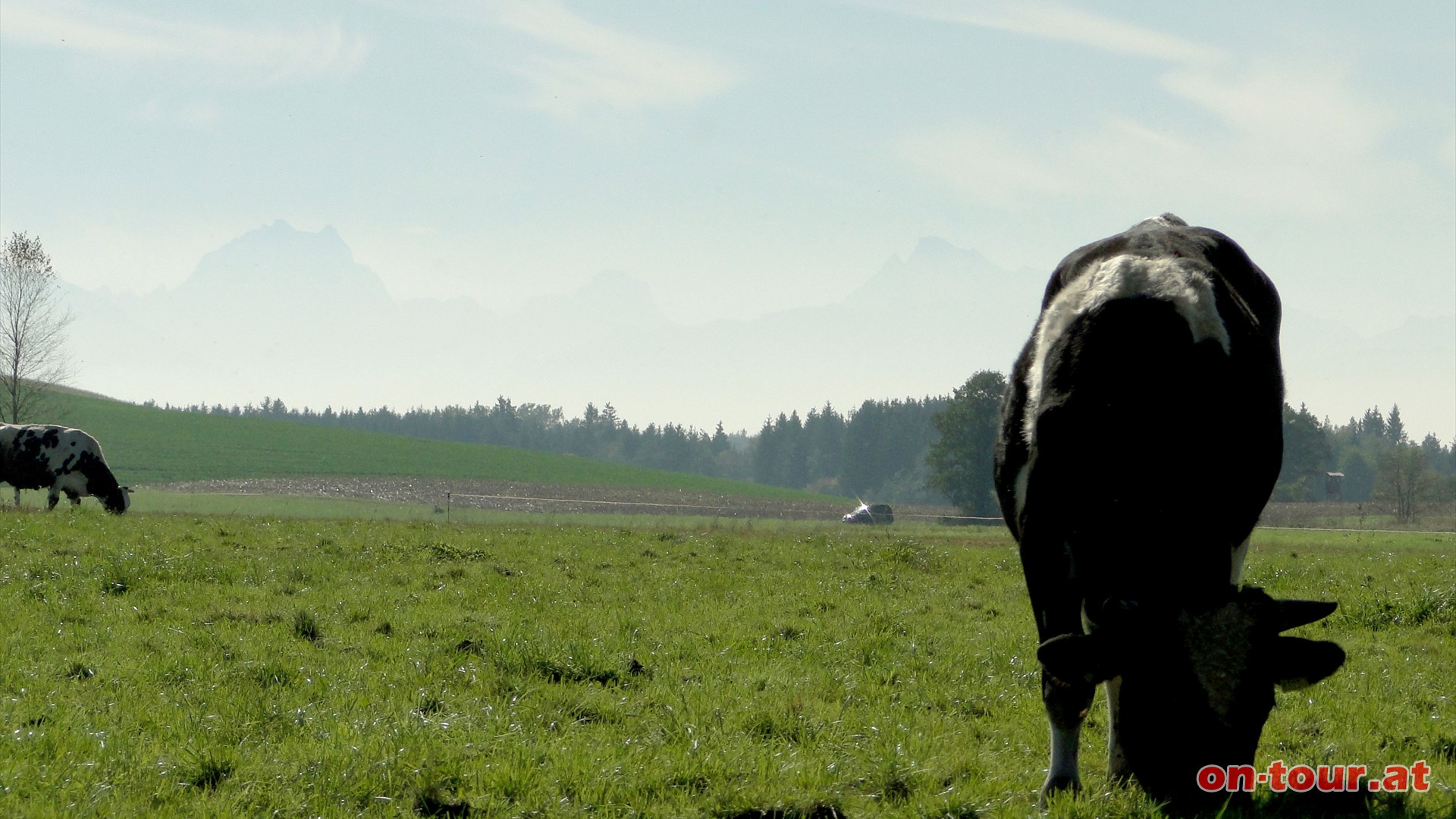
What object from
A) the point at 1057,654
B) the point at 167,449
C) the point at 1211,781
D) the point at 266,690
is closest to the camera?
the point at 1057,654

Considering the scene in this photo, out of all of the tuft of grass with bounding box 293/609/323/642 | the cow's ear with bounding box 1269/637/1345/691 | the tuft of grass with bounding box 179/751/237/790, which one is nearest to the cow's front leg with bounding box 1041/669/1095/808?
the cow's ear with bounding box 1269/637/1345/691

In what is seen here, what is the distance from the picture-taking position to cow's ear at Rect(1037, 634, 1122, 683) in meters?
4.46

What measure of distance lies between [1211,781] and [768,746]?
8.34ft

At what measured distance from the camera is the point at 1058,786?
5723 mm

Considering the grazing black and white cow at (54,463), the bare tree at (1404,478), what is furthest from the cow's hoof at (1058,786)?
the bare tree at (1404,478)

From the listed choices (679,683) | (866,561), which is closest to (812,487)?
(866,561)

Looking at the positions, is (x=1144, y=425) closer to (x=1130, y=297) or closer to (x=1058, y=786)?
(x=1130, y=297)

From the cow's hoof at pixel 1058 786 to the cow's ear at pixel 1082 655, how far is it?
134 cm

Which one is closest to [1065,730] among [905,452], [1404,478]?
[1404,478]

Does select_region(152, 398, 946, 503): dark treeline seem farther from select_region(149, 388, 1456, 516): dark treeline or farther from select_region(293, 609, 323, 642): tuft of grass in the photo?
select_region(293, 609, 323, 642): tuft of grass

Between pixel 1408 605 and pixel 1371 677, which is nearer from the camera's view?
pixel 1371 677

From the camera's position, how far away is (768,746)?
6484mm

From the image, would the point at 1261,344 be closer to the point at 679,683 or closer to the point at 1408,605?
the point at 679,683

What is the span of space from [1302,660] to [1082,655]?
0.85 metres
